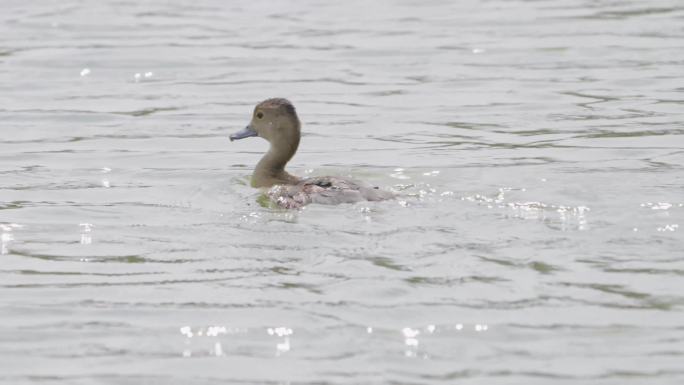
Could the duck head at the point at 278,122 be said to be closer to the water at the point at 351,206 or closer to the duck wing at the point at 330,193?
the water at the point at 351,206

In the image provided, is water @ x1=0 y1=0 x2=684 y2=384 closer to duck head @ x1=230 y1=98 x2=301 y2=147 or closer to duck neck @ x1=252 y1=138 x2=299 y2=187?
duck neck @ x1=252 y1=138 x2=299 y2=187

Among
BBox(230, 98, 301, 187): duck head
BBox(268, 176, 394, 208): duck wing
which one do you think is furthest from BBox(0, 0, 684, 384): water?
BBox(230, 98, 301, 187): duck head

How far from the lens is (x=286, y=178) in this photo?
1247 cm

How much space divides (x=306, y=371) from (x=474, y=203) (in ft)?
11.9

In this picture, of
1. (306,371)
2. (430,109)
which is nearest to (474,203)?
(306,371)

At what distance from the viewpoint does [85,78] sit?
17797mm

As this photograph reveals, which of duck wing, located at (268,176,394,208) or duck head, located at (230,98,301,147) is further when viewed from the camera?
duck head, located at (230,98,301,147)

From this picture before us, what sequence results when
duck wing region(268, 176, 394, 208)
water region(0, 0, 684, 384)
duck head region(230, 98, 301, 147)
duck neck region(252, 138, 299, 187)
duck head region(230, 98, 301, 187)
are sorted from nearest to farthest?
water region(0, 0, 684, 384)
duck wing region(268, 176, 394, 208)
duck neck region(252, 138, 299, 187)
duck head region(230, 98, 301, 187)
duck head region(230, 98, 301, 147)

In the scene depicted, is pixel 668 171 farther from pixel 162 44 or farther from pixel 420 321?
pixel 162 44

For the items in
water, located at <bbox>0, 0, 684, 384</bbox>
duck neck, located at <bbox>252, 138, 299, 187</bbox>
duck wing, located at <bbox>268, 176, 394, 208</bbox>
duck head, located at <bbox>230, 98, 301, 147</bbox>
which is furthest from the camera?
duck head, located at <bbox>230, 98, 301, 147</bbox>

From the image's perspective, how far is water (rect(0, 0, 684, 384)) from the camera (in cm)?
824

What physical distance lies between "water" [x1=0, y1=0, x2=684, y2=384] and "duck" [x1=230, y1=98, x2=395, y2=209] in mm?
174

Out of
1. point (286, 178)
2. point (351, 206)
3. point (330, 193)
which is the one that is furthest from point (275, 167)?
point (351, 206)

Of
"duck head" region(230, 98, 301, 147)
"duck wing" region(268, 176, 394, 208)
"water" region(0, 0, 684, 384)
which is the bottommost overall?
"water" region(0, 0, 684, 384)
